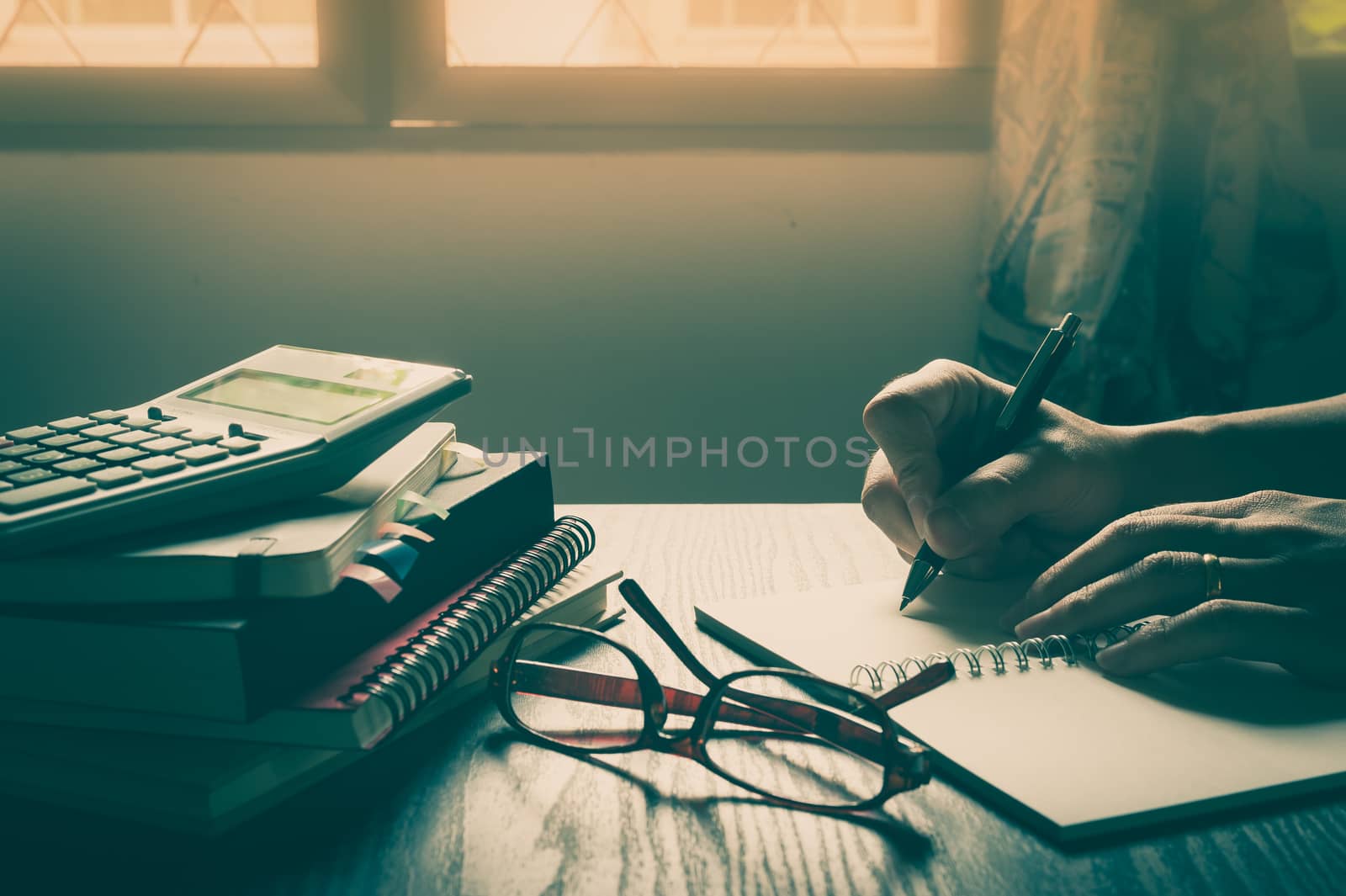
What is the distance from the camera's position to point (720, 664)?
521 mm

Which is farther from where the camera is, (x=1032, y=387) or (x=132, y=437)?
(x=1032, y=387)

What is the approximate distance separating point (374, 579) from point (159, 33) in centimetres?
136

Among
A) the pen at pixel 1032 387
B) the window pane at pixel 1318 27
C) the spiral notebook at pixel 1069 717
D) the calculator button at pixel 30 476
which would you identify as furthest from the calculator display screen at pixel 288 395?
the window pane at pixel 1318 27

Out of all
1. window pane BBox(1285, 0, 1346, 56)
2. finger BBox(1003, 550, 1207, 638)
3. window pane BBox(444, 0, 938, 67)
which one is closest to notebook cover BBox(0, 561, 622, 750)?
finger BBox(1003, 550, 1207, 638)

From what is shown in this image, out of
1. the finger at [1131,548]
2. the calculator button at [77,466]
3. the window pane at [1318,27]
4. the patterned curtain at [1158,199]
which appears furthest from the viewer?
the window pane at [1318,27]

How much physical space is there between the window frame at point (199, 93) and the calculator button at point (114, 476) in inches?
42.7

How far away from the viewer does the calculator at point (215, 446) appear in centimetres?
39

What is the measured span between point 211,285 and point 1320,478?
1.43 metres

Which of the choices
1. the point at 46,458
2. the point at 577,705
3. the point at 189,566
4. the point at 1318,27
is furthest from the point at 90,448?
the point at 1318,27

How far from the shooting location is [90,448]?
A: 0.46 metres

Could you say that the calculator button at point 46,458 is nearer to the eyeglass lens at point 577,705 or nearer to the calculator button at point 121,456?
the calculator button at point 121,456

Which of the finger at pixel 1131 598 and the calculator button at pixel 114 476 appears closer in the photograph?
the calculator button at pixel 114 476

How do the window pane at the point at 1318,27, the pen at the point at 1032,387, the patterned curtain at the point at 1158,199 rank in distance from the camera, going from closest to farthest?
the pen at the point at 1032,387 < the patterned curtain at the point at 1158,199 < the window pane at the point at 1318,27

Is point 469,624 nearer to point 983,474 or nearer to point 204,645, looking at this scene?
point 204,645
